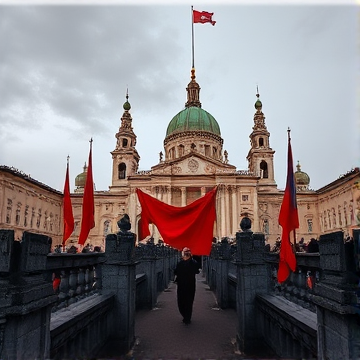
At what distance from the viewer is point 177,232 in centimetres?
932

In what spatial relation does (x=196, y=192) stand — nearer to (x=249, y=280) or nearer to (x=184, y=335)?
(x=184, y=335)

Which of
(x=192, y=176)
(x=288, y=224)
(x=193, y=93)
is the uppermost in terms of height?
(x=193, y=93)

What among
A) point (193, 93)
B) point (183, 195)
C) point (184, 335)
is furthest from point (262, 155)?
point (184, 335)

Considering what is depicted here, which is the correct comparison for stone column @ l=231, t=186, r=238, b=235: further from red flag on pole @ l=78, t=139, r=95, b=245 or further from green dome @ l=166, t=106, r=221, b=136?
red flag on pole @ l=78, t=139, r=95, b=245

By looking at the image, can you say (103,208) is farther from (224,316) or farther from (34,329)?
(34,329)

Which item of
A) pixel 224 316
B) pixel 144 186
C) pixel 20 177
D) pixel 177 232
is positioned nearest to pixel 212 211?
pixel 177 232

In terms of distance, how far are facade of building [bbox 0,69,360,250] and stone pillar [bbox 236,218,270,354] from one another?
41997 millimetres

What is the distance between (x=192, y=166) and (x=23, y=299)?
51.9m

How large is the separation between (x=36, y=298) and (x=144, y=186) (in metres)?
51.6

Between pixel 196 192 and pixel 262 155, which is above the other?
pixel 262 155

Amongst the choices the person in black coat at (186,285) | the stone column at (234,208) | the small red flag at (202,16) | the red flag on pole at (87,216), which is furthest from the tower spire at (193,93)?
the person in black coat at (186,285)

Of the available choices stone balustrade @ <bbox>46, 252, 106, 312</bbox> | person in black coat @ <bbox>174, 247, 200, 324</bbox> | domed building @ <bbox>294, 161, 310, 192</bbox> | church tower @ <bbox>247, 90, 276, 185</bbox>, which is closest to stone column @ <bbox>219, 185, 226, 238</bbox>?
church tower @ <bbox>247, 90, 276, 185</bbox>

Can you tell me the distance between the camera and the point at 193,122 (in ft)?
218

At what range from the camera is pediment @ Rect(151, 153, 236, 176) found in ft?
179
